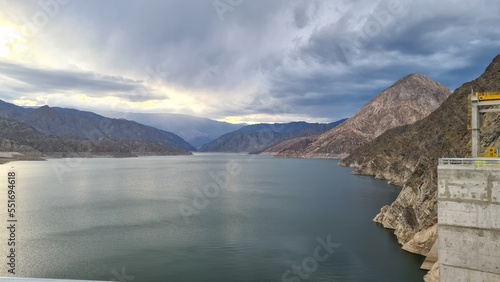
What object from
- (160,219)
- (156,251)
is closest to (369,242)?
(156,251)

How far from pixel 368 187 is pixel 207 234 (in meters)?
66.0

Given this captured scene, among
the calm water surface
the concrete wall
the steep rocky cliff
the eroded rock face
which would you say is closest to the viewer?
the concrete wall

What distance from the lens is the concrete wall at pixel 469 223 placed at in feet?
72.4

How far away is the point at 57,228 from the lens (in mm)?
47469

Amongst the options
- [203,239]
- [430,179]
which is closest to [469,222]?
[430,179]

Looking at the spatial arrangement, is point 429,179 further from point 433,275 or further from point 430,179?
point 433,275

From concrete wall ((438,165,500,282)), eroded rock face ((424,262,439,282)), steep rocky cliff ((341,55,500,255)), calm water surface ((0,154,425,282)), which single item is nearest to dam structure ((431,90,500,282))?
concrete wall ((438,165,500,282))

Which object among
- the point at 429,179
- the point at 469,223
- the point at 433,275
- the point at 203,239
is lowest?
the point at 203,239

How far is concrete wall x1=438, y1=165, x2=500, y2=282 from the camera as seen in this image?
2206 cm

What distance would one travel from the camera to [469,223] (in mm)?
22703

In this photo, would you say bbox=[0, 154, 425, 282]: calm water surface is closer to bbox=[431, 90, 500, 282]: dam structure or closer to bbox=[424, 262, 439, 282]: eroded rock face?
bbox=[424, 262, 439, 282]: eroded rock face

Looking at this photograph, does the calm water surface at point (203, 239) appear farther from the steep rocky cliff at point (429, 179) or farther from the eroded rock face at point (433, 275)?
the steep rocky cliff at point (429, 179)

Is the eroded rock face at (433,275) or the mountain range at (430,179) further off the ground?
the mountain range at (430,179)

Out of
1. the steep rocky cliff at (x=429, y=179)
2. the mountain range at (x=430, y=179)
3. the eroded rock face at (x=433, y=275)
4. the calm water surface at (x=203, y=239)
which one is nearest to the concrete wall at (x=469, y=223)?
the eroded rock face at (x=433, y=275)
